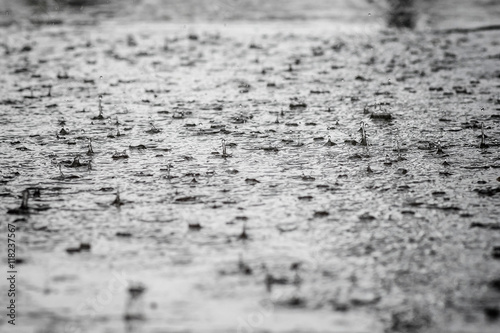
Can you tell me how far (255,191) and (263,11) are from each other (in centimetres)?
1237

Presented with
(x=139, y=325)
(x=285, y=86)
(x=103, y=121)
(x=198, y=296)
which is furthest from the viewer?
(x=285, y=86)

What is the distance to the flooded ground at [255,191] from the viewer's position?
3195mm

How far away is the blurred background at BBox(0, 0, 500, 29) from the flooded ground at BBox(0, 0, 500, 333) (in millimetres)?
4641

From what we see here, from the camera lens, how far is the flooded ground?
10.5ft

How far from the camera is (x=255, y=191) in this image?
4707 millimetres

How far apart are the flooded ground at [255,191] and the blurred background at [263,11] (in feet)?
15.2

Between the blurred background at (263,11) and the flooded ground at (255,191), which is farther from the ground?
the blurred background at (263,11)

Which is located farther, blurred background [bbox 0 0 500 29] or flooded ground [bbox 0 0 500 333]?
blurred background [bbox 0 0 500 29]

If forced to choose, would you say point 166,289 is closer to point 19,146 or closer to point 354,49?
point 19,146

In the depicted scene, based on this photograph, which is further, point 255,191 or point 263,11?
point 263,11

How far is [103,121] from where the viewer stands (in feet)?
22.3

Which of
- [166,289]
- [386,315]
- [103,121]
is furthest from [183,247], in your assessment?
[103,121]

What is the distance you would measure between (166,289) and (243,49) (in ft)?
26.8

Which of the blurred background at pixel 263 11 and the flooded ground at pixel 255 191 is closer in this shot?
the flooded ground at pixel 255 191
